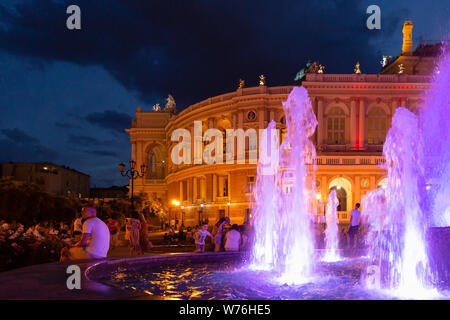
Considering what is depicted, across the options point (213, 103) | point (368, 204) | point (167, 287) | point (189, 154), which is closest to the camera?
point (167, 287)

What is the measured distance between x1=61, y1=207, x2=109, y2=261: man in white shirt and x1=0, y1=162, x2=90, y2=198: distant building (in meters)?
61.1

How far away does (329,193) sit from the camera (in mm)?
39406

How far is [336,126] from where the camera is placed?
43.2 meters

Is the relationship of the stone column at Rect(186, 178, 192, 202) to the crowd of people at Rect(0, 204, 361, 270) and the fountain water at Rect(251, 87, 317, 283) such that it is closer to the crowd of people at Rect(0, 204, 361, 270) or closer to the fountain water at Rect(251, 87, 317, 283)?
the fountain water at Rect(251, 87, 317, 283)

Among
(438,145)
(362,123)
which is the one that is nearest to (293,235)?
(438,145)

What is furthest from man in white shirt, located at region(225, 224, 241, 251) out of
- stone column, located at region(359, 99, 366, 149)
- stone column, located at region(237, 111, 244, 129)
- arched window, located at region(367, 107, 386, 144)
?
stone column, located at region(237, 111, 244, 129)

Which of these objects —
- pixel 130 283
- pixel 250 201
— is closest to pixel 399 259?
pixel 130 283

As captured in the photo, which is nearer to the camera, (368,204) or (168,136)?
(368,204)

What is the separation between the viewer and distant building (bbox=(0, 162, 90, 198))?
73.0 meters

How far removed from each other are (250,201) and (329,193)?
8470 millimetres

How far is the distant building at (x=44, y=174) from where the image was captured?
73000 mm
